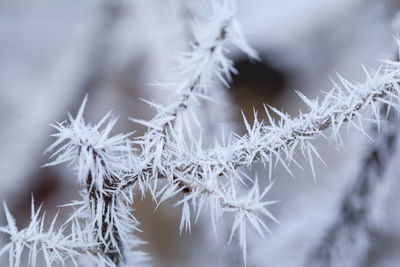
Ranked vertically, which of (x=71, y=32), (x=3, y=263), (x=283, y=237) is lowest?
(x=3, y=263)

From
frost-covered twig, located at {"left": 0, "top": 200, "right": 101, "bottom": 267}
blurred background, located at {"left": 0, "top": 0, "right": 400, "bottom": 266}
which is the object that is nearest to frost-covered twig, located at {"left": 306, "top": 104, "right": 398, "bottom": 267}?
blurred background, located at {"left": 0, "top": 0, "right": 400, "bottom": 266}

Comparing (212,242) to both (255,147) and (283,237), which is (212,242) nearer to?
(283,237)

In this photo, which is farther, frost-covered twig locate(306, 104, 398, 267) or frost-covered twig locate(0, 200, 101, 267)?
frost-covered twig locate(306, 104, 398, 267)

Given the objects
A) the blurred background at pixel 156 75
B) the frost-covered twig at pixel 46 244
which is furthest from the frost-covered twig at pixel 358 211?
the frost-covered twig at pixel 46 244

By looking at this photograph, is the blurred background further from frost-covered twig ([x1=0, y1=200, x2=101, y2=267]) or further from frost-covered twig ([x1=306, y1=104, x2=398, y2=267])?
frost-covered twig ([x1=0, y1=200, x2=101, y2=267])

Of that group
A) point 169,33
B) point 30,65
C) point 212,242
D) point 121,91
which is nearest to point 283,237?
point 212,242

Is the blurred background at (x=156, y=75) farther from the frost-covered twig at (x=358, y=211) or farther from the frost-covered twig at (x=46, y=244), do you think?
the frost-covered twig at (x=46, y=244)
